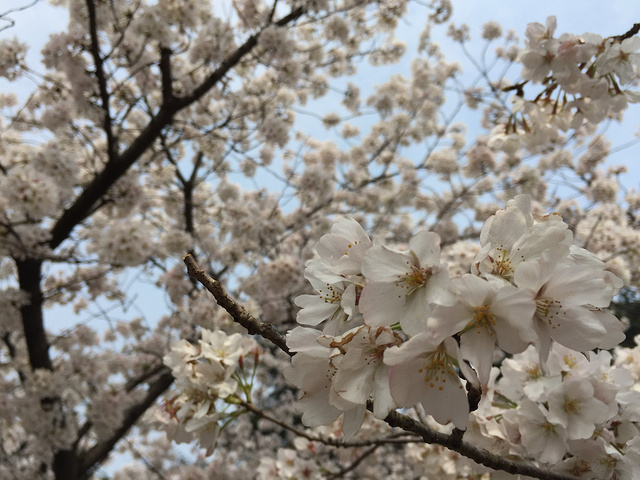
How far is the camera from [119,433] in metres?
4.16

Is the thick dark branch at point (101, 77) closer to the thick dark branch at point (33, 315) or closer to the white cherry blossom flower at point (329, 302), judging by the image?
the thick dark branch at point (33, 315)

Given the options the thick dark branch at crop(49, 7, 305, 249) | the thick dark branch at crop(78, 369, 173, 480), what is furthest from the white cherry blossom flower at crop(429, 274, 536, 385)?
the thick dark branch at crop(78, 369, 173, 480)

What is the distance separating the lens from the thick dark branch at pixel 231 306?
0.73 metres

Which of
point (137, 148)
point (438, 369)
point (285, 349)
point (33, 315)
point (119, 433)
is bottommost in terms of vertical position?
point (438, 369)

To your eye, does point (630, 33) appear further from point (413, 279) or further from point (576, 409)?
point (413, 279)

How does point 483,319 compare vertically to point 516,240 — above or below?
below

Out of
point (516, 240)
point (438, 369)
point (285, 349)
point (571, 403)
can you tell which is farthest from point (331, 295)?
point (571, 403)

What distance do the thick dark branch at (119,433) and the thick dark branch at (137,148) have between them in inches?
69.7

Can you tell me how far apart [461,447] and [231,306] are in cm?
51

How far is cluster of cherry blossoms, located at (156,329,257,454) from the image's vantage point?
139 centimetres

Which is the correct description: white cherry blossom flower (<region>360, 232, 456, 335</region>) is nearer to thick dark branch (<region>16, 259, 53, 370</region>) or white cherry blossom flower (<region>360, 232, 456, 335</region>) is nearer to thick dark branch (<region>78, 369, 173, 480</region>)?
thick dark branch (<region>78, 369, 173, 480</region>)

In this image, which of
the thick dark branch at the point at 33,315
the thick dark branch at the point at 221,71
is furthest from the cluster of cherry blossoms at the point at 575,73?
the thick dark branch at the point at 33,315

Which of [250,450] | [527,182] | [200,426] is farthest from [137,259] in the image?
[527,182]

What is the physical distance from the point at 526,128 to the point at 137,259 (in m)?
3.13
